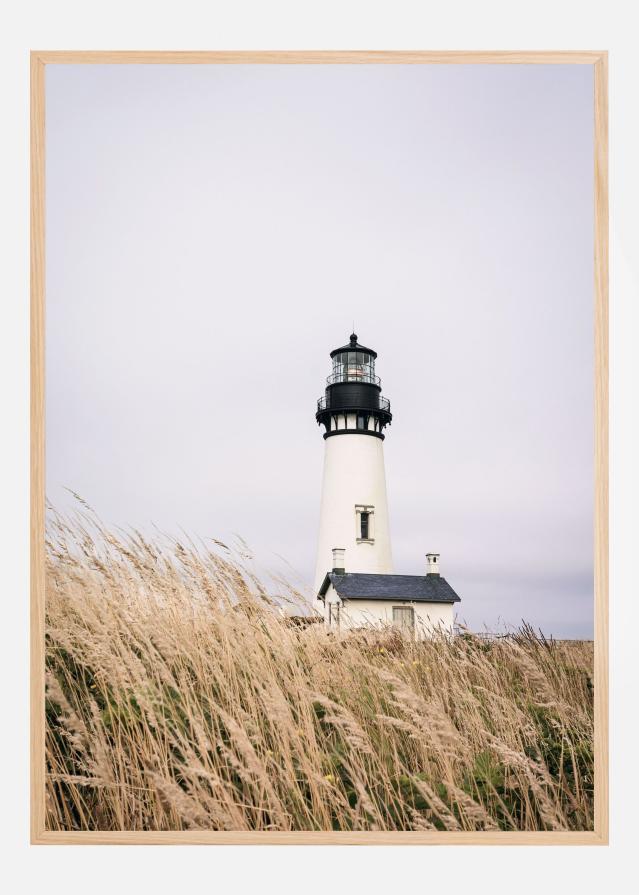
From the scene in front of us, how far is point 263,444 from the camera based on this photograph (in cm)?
326

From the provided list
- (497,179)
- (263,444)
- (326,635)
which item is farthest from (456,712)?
(497,179)

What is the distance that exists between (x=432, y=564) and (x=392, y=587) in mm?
477

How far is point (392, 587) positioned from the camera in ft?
11.9

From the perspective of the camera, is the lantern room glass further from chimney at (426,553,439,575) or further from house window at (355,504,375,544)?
house window at (355,504,375,544)

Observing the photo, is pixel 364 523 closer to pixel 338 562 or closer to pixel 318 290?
pixel 338 562

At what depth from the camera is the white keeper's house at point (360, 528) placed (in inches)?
119

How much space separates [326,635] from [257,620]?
273 millimetres

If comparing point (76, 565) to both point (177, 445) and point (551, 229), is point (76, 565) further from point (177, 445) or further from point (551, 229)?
point (551, 229)

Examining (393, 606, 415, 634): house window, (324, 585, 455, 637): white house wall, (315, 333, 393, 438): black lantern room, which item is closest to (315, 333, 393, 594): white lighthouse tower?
(315, 333, 393, 438): black lantern room

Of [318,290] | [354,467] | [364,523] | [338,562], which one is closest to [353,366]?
[318,290]

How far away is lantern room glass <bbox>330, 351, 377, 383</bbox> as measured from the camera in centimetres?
330

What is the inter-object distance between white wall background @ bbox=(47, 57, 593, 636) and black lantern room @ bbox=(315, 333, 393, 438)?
131mm

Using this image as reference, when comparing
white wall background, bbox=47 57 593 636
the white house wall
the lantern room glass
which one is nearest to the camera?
white wall background, bbox=47 57 593 636

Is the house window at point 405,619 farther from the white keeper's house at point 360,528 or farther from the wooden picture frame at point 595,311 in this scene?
the wooden picture frame at point 595,311
